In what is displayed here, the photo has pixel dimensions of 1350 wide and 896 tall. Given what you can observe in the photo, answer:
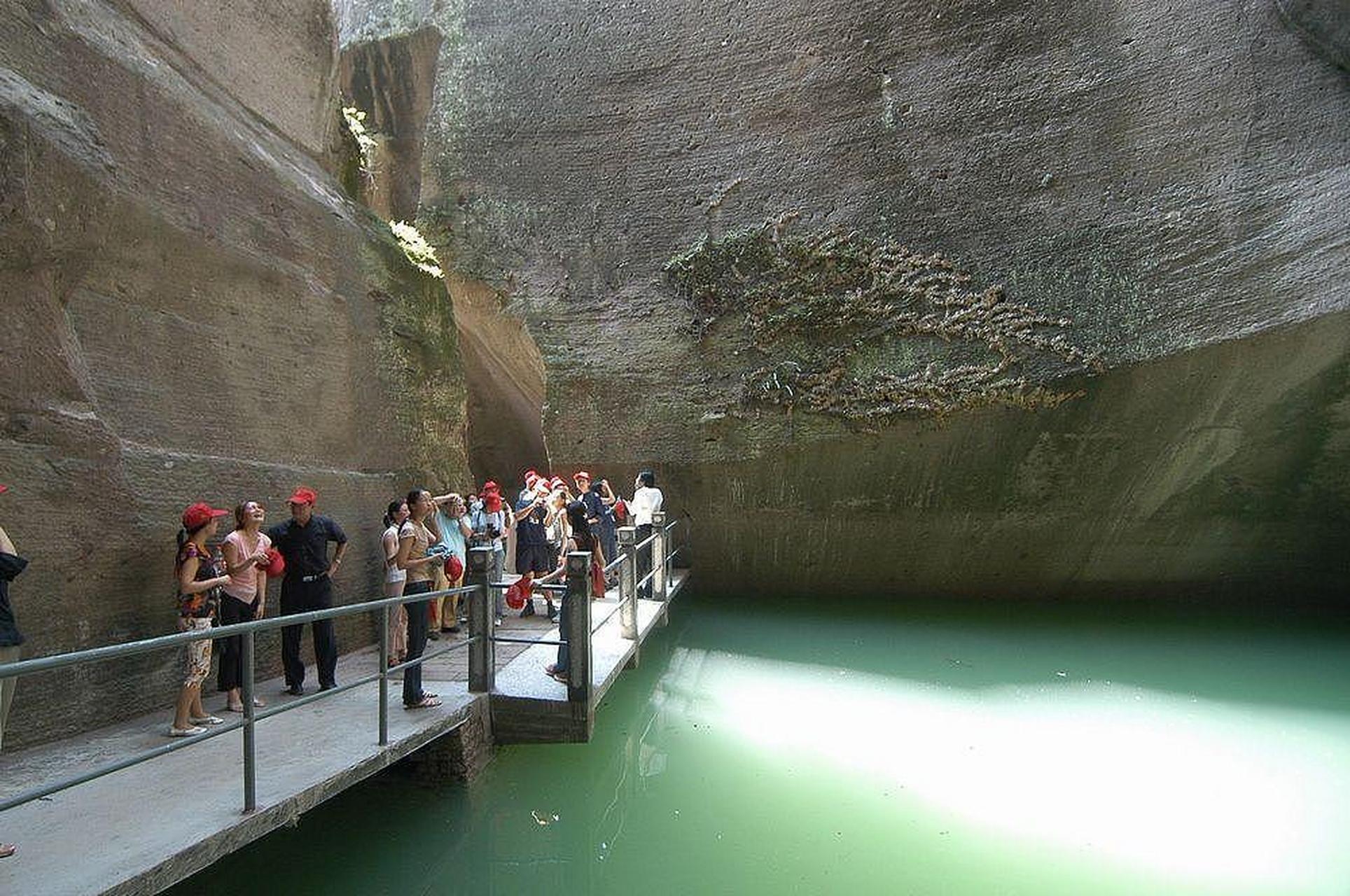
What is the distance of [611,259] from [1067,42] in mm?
7355

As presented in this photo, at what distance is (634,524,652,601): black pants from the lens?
870 cm

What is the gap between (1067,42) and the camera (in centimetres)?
1052

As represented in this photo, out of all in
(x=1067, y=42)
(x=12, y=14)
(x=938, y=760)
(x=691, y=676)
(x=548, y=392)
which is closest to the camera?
(x=12, y=14)

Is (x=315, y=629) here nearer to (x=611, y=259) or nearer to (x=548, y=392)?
(x=548, y=392)

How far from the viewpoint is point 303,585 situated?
14.9ft

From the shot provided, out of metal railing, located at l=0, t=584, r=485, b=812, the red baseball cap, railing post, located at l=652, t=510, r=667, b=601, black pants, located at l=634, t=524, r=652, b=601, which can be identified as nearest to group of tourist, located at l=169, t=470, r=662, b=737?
the red baseball cap

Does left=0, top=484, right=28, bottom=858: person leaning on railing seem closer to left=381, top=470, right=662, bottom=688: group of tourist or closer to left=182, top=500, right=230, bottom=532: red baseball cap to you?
left=182, top=500, right=230, bottom=532: red baseball cap

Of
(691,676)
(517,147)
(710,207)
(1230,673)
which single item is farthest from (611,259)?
(1230,673)

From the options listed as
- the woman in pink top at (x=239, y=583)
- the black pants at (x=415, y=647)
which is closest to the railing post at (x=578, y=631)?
the black pants at (x=415, y=647)

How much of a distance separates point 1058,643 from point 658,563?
5.06 m

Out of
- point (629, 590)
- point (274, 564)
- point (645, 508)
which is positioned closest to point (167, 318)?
point (274, 564)

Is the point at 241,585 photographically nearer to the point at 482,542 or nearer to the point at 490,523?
the point at 482,542

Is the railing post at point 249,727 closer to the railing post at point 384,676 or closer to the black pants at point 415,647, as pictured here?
the railing post at point 384,676

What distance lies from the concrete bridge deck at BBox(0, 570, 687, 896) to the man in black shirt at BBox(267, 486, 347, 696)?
0.24 metres
